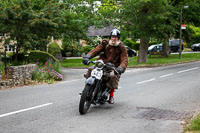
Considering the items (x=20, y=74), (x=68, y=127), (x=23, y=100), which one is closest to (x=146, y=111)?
(x=68, y=127)

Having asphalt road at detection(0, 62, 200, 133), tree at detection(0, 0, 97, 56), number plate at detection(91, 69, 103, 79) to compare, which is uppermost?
tree at detection(0, 0, 97, 56)

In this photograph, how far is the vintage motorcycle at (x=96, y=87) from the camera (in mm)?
6862

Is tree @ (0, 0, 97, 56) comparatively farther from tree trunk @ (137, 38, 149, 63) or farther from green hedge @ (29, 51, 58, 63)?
tree trunk @ (137, 38, 149, 63)

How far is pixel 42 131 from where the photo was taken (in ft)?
18.3

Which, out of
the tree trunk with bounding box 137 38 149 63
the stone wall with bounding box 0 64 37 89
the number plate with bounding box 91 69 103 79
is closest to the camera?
the number plate with bounding box 91 69 103 79

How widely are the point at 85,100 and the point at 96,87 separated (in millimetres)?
511

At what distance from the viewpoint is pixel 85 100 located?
271 inches

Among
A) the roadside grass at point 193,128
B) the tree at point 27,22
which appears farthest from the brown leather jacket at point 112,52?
the tree at point 27,22

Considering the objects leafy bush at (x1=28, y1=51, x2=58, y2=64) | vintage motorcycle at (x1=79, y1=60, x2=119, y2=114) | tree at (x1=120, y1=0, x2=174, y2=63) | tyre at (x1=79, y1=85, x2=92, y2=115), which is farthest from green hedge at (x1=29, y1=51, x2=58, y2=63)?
tyre at (x1=79, y1=85, x2=92, y2=115)

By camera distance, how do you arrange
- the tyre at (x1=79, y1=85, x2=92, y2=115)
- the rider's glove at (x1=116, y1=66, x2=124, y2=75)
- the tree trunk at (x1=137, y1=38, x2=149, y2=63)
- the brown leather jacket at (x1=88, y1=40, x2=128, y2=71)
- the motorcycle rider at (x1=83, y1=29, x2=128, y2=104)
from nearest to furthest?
the tyre at (x1=79, y1=85, x2=92, y2=115) → the rider's glove at (x1=116, y1=66, x2=124, y2=75) → the motorcycle rider at (x1=83, y1=29, x2=128, y2=104) → the brown leather jacket at (x1=88, y1=40, x2=128, y2=71) → the tree trunk at (x1=137, y1=38, x2=149, y2=63)

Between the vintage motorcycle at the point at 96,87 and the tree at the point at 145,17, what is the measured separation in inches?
690

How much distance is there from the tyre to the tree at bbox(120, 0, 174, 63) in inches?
716

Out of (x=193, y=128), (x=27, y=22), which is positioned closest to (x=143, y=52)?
(x=27, y=22)

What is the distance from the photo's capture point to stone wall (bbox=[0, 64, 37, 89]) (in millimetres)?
12736
